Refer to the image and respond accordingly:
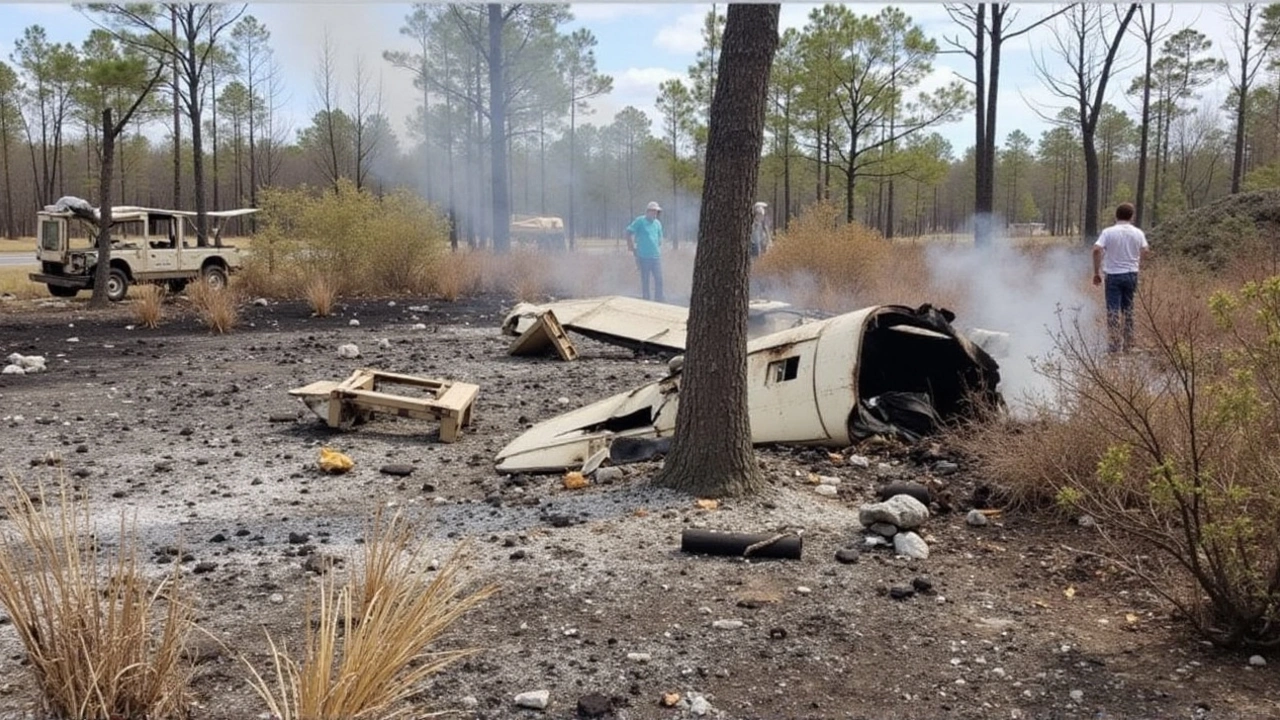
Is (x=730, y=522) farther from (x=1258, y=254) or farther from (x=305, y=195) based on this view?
(x=305, y=195)

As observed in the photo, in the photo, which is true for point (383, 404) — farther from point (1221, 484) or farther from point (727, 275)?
point (1221, 484)

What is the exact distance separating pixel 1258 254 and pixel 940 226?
61201mm

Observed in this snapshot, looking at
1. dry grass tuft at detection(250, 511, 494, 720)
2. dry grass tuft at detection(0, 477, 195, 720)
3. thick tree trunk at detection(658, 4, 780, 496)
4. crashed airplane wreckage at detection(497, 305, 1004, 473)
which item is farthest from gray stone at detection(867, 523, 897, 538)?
dry grass tuft at detection(0, 477, 195, 720)

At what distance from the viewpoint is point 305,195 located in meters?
19.2

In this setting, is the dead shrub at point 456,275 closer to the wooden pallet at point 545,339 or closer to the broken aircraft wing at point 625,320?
the broken aircraft wing at point 625,320

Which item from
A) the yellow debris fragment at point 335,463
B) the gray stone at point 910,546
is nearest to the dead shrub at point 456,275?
the yellow debris fragment at point 335,463

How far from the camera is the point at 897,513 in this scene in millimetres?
4156

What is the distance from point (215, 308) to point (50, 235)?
7112mm

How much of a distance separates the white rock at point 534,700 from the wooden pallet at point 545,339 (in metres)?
7.68

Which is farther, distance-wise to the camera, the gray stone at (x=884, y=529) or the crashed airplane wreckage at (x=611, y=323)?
the crashed airplane wreckage at (x=611, y=323)

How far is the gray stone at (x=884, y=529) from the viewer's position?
4160mm

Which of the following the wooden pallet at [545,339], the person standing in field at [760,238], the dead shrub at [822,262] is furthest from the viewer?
the person standing in field at [760,238]

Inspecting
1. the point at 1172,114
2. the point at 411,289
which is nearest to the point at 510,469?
the point at 411,289

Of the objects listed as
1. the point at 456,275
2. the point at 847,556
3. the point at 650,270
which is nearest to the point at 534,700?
the point at 847,556
